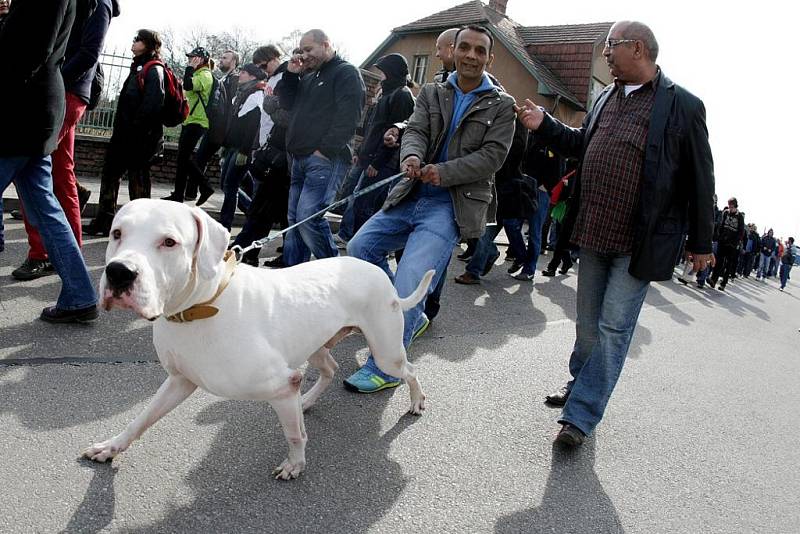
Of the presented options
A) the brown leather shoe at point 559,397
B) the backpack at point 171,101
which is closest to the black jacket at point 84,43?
the backpack at point 171,101

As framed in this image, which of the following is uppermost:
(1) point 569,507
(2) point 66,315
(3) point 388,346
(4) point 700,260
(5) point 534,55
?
(5) point 534,55

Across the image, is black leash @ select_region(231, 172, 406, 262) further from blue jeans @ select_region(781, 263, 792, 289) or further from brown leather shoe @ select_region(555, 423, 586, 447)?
blue jeans @ select_region(781, 263, 792, 289)

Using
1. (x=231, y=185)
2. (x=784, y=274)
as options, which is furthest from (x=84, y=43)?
(x=784, y=274)

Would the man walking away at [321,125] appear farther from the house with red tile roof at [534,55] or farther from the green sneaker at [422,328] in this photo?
the house with red tile roof at [534,55]

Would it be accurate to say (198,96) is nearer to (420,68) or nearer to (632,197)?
(632,197)

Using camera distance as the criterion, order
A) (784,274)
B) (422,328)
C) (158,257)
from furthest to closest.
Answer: (784,274) → (422,328) → (158,257)

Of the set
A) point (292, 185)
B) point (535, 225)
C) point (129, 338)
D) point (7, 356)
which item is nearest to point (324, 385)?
point (129, 338)

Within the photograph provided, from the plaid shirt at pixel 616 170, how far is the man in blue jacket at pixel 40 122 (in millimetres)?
3118

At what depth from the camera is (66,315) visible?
421 cm

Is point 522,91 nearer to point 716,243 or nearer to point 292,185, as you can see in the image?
point 716,243

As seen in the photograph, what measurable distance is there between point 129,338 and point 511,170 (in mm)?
5084

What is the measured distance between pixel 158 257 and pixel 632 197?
8.47ft

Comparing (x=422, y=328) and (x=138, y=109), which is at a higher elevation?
(x=138, y=109)

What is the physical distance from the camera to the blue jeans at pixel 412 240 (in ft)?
13.3
